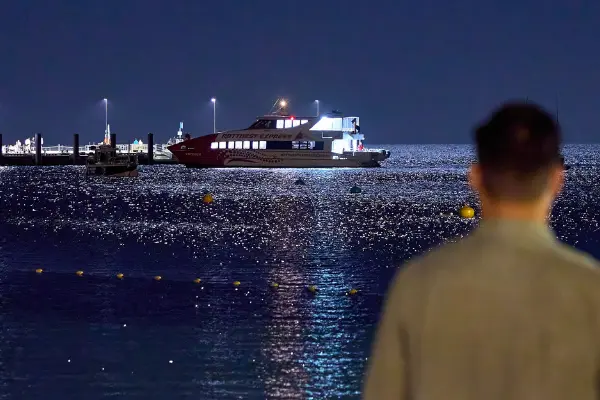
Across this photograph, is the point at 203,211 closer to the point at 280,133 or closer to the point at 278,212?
the point at 278,212

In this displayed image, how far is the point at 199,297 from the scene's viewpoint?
656 inches

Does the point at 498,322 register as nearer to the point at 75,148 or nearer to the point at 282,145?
the point at 282,145

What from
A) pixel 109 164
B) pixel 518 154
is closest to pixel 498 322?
pixel 518 154

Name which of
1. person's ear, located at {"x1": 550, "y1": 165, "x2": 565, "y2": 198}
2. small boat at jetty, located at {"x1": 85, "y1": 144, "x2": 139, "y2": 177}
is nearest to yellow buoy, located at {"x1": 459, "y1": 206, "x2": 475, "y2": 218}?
person's ear, located at {"x1": 550, "y1": 165, "x2": 565, "y2": 198}

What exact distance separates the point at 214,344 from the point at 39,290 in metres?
5.60

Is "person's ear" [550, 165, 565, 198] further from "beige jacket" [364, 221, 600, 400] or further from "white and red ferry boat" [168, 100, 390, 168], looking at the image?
"white and red ferry boat" [168, 100, 390, 168]

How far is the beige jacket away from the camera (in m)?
3.05

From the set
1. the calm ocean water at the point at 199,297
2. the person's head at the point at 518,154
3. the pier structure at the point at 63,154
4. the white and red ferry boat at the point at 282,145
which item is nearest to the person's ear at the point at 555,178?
the person's head at the point at 518,154

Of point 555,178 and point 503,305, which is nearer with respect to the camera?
point 503,305

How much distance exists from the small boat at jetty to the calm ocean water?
39.3 metres

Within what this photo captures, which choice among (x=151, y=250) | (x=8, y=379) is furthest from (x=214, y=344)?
(x=151, y=250)

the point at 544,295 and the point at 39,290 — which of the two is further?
the point at 39,290

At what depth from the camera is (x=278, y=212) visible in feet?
135

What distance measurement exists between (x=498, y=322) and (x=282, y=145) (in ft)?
294
